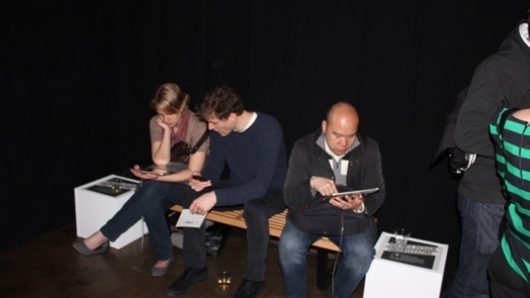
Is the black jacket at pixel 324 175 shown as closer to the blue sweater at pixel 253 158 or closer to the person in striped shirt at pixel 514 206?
the blue sweater at pixel 253 158

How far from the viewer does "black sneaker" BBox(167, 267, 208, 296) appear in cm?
287

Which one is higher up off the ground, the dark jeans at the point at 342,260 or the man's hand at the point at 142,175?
the man's hand at the point at 142,175

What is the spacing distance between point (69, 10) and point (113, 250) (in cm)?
169

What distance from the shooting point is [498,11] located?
2.63 meters

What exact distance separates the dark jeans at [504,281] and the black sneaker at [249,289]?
142 centimetres

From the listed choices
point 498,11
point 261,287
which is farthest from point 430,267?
point 498,11

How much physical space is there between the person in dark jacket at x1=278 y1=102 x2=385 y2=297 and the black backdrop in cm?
56

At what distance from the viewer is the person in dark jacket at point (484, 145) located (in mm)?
1932

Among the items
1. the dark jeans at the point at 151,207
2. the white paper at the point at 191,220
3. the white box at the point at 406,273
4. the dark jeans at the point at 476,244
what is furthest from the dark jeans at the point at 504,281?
the dark jeans at the point at 151,207

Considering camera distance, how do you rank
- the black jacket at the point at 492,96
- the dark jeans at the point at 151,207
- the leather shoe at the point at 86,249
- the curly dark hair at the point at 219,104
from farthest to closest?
the leather shoe at the point at 86,249
the dark jeans at the point at 151,207
the curly dark hair at the point at 219,104
the black jacket at the point at 492,96

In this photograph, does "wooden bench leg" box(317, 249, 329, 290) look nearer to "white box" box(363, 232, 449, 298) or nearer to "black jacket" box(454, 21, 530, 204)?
"white box" box(363, 232, 449, 298)

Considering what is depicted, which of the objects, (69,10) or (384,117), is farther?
(69,10)

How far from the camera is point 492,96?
76.2 inches

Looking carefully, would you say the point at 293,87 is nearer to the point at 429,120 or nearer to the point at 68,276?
the point at 429,120
